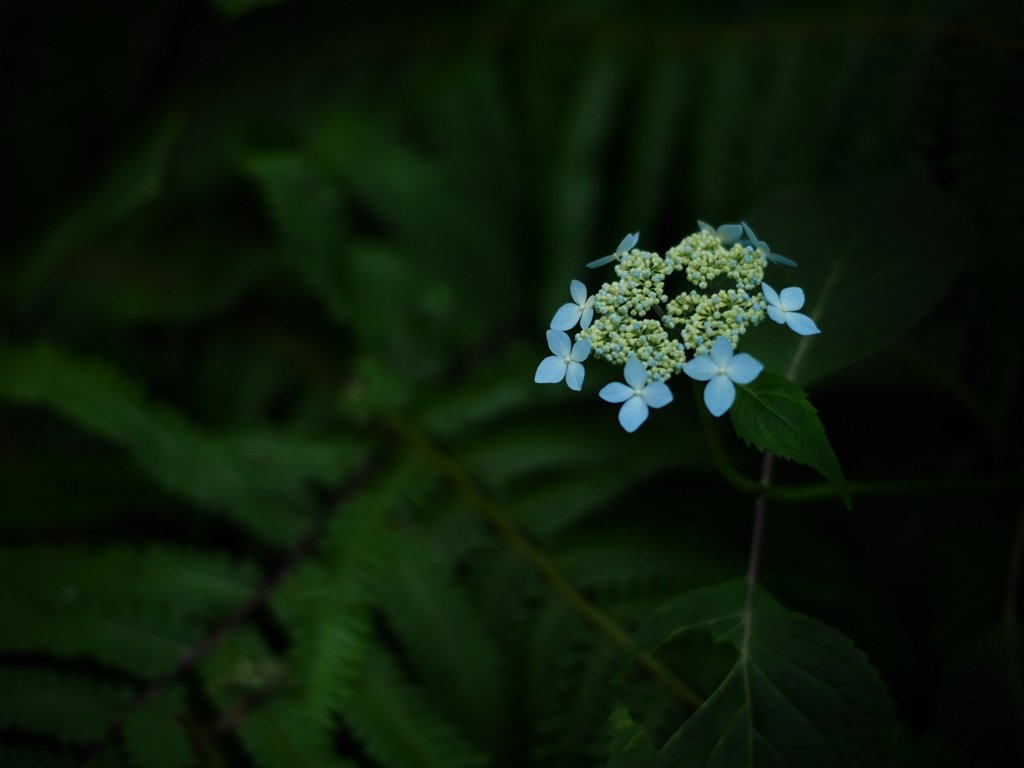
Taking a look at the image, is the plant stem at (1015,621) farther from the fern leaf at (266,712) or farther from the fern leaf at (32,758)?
the fern leaf at (32,758)

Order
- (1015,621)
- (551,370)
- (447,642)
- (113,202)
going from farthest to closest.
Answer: (113,202)
(447,642)
(1015,621)
(551,370)

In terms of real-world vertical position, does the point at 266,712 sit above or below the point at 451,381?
below

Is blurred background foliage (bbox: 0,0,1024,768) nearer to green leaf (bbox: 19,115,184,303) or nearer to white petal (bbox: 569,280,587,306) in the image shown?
green leaf (bbox: 19,115,184,303)

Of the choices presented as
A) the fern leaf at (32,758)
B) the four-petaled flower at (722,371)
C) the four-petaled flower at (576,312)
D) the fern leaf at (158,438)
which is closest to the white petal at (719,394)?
the four-petaled flower at (722,371)

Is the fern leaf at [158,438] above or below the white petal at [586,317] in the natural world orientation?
above

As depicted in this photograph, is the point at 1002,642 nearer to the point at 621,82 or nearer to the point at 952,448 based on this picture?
the point at 952,448

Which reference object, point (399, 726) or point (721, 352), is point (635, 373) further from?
point (399, 726)

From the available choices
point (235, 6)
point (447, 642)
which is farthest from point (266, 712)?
point (235, 6)
